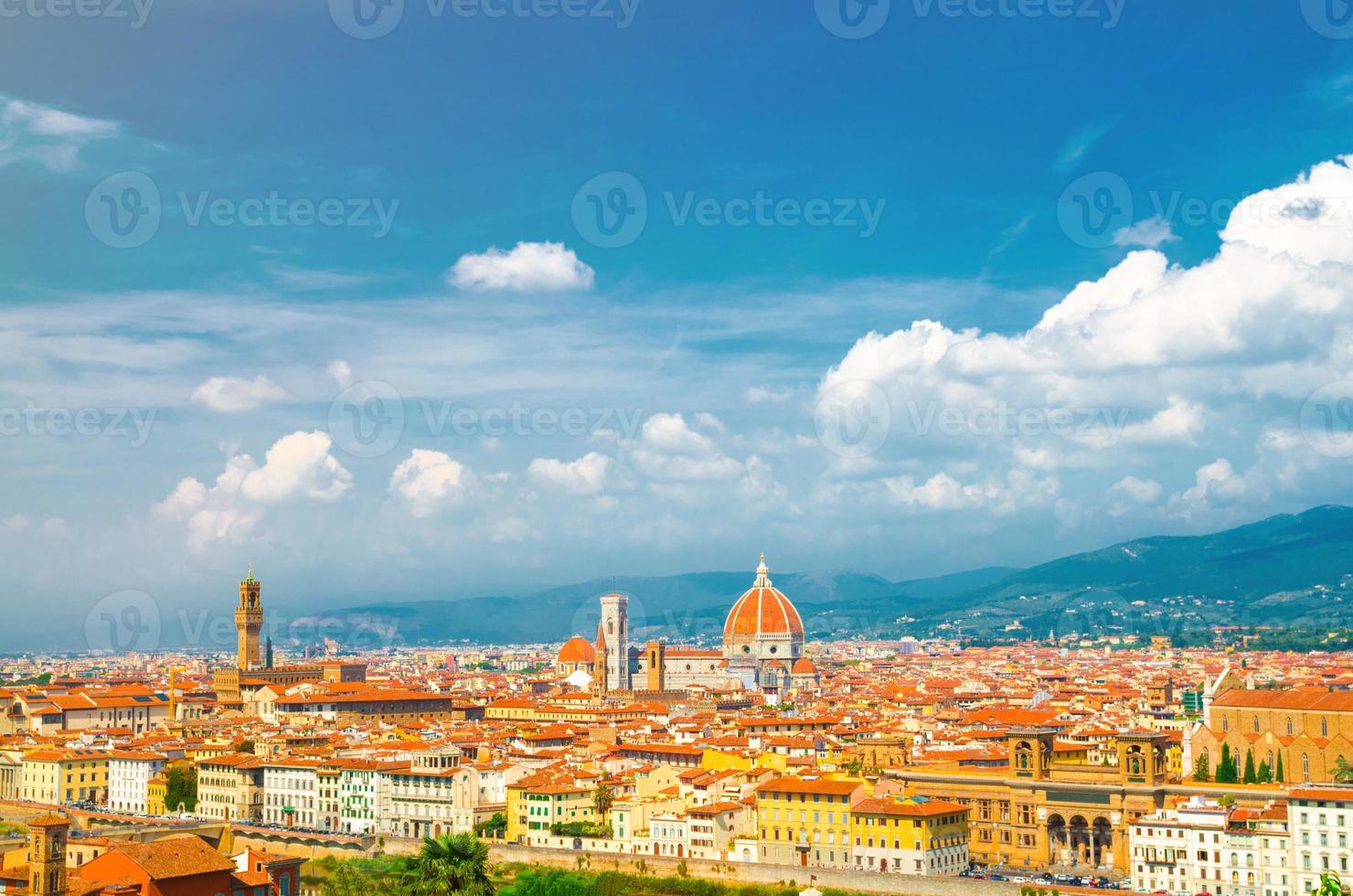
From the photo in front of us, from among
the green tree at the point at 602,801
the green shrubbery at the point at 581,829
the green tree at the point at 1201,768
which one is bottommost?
the green shrubbery at the point at 581,829

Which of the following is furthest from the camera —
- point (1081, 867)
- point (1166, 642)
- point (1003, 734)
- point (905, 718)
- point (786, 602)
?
point (1166, 642)

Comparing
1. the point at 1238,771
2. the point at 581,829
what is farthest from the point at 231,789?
the point at 1238,771

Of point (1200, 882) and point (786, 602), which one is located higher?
point (786, 602)

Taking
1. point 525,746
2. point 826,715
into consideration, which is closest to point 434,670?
point 826,715

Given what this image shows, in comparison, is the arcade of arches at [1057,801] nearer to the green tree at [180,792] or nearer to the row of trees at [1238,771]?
the row of trees at [1238,771]

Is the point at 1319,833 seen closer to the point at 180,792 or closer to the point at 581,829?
the point at 581,829

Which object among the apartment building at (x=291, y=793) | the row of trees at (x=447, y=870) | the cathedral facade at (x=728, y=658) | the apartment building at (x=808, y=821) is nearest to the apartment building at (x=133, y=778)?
the apartment building at (x=291, y=793)

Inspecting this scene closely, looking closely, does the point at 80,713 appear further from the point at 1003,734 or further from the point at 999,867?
the point at 999,867

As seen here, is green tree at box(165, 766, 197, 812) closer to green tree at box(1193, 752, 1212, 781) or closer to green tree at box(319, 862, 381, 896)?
green tree at box(319, 862, 381, 896)
